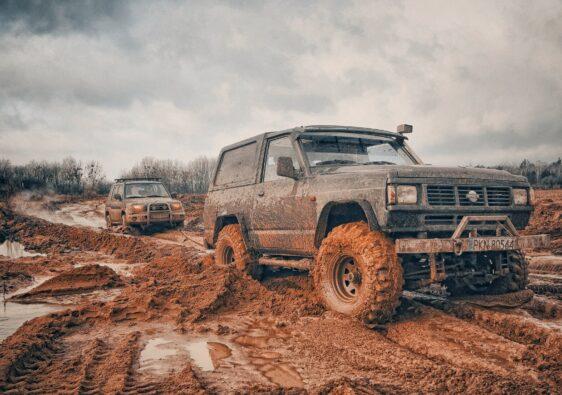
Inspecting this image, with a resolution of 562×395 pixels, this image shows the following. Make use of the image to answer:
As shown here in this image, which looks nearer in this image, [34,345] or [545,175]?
[34,345]

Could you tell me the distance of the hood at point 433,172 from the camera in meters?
4.41

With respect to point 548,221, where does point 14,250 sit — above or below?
below

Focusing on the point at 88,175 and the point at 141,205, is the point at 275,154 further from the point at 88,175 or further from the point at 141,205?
the point at 88,175

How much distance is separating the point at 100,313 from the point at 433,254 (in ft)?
11.8

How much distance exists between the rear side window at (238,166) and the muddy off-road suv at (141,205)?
7440 millimetres

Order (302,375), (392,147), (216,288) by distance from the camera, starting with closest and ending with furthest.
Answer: (302,375), (216,288), (392,147)

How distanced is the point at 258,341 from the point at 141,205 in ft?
36.5

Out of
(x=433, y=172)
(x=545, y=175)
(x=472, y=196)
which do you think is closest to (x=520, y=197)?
(x=472, y=196)

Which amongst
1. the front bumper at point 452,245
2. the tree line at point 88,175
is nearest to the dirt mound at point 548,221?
the front bumper at point 452,245

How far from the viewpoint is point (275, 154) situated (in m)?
6.08

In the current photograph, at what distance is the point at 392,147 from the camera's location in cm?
616

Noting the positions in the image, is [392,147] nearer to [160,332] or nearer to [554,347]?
[554,347]

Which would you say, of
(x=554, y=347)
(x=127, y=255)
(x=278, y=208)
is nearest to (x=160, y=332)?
(x=278, y=208)

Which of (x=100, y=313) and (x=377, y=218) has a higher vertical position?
(x=377, y=218)
